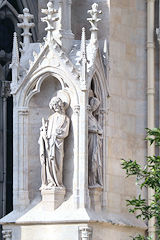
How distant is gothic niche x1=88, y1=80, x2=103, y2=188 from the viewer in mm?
25578

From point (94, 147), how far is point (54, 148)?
69cm

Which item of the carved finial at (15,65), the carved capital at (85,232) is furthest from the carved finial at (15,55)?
the carved capital at (85,232)

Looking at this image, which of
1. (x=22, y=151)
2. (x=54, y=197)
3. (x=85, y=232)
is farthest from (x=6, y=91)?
(x=85, y=232)

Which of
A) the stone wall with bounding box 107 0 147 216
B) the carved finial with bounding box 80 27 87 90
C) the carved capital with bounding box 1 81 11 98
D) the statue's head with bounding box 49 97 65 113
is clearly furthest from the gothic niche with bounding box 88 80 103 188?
the carved capital with bounding box 1 81 11 98

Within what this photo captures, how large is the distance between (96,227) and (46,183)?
1.09 meters

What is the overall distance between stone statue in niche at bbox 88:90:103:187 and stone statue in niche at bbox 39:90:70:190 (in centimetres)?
43

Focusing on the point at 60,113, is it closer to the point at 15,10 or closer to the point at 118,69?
the point at 118,69

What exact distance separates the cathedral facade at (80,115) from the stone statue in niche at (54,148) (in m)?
0.02

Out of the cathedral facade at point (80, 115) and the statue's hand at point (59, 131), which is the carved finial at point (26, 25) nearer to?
the cathedral facade at point (80, 115)

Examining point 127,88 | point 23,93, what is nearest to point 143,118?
point 127,88

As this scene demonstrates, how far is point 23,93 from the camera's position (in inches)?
1010

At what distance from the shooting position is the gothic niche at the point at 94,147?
2558 centimetres

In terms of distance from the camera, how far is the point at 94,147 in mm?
25625

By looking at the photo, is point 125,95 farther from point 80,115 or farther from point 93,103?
point 80,115
